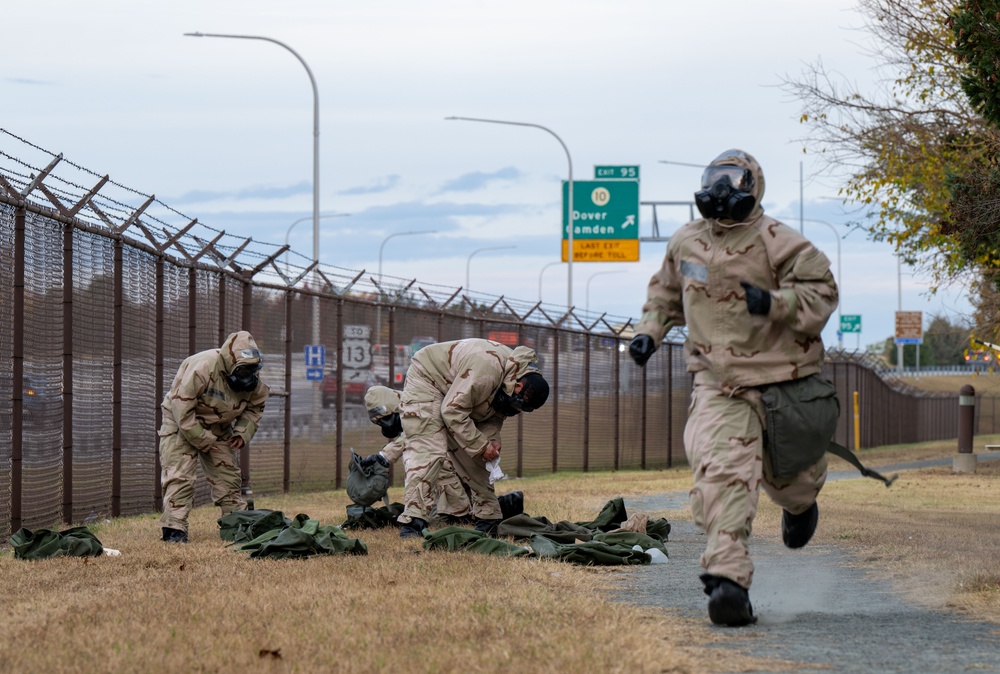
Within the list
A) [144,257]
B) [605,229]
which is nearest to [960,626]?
[144,257]

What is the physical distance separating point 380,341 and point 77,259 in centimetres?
Answer: 799

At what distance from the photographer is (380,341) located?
19.5 meters

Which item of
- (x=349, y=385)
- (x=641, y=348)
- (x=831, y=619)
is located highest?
(x=641, y=348)

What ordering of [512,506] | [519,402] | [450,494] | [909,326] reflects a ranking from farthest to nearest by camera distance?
1. [909,326]
2. [512,506]
3. [450,494]
4. [519,402]

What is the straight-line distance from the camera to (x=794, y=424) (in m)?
6.12

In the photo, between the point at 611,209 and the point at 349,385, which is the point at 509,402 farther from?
the point at 611,209

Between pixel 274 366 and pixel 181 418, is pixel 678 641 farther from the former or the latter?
pixel 274 366

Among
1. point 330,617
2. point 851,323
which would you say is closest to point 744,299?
point 330,617

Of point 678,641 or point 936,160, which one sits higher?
point 936,160

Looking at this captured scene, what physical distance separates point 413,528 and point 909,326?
137ft

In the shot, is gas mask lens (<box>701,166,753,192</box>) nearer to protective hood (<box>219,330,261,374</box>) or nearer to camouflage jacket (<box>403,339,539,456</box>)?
camouflage jacket (<box>403,339,539,456</box>)

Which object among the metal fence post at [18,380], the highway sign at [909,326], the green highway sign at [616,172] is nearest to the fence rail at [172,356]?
the metal fence post at [18,380]

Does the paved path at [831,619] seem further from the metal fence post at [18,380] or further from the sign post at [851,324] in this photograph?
the sign post at [851,324]

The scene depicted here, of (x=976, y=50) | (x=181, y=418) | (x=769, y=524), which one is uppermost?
(x=976, y=50)
